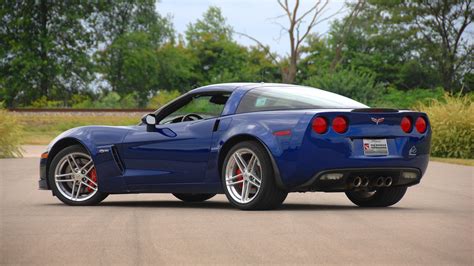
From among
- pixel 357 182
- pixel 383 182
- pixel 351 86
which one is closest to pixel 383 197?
pixel 383 182

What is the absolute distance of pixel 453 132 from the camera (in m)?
27.9

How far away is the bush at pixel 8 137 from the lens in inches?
1060

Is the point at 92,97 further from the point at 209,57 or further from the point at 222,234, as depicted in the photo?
the point at 222,234

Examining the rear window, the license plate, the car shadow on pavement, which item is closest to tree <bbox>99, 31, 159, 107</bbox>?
the car shadow on pavement

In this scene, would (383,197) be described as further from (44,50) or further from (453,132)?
(44,50)

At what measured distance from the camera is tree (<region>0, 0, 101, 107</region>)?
66750 millimetres

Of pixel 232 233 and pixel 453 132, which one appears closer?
pixel 232 233

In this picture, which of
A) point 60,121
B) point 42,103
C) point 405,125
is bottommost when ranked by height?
point 42,103

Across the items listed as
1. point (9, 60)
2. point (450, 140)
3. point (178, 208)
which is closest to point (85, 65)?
point (9, 60)

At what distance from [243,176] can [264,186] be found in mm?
287

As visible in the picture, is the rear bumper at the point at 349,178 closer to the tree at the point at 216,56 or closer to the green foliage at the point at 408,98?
the green foliage at the point at 408,98

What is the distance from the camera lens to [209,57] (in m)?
91.9

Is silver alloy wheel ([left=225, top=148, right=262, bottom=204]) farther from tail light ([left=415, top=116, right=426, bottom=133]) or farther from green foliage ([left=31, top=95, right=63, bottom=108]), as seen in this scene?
green foliage ([left=31, top=95, right=63, bottom=108])

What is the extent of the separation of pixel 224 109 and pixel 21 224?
241 centimetres
